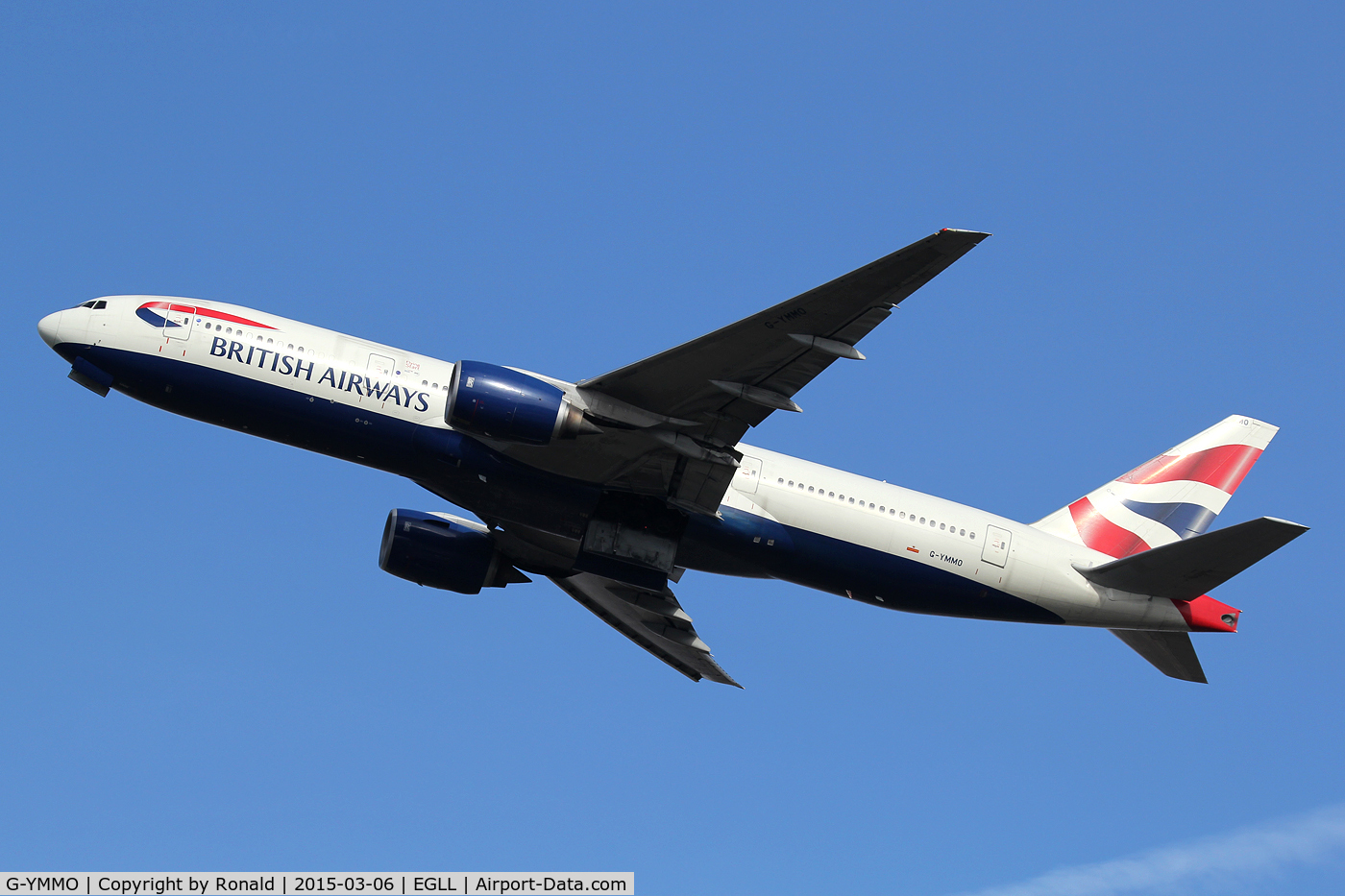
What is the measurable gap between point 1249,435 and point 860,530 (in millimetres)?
13607

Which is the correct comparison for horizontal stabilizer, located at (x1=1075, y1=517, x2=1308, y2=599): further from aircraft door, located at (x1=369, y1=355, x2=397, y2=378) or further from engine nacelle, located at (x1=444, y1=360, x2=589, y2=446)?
aircraft door, located at (x1=369, y1=355, x2=397, y2=378)

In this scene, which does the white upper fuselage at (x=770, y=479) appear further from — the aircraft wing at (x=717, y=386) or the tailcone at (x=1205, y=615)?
the aircraft wing at (x=717, y=386)

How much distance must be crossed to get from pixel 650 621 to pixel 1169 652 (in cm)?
1426

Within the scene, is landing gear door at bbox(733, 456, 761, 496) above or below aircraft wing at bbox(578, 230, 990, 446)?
below

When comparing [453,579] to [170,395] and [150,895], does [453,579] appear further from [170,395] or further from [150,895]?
[150,895]

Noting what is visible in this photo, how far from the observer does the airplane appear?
86.6ft

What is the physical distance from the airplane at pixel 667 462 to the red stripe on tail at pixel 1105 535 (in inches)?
10.5

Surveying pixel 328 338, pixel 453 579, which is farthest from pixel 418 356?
pixel 453 579

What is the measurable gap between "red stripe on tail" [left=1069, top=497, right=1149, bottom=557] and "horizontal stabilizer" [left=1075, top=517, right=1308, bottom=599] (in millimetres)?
2200

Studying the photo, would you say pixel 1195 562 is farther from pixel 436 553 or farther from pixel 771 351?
pixel 436 553

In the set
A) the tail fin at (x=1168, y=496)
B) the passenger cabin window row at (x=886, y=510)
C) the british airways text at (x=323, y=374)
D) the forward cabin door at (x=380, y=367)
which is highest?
the tail fin at (x=1168, y=496)

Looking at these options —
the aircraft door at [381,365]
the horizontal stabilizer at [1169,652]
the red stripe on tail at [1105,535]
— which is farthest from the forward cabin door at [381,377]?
the horizontal stabilizer at [1169,652]

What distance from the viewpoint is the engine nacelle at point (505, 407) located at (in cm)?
2627

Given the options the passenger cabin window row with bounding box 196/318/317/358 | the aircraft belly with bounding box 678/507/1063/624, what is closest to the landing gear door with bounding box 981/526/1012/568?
the aircraft belly with bounding box 678/507/1063/624
